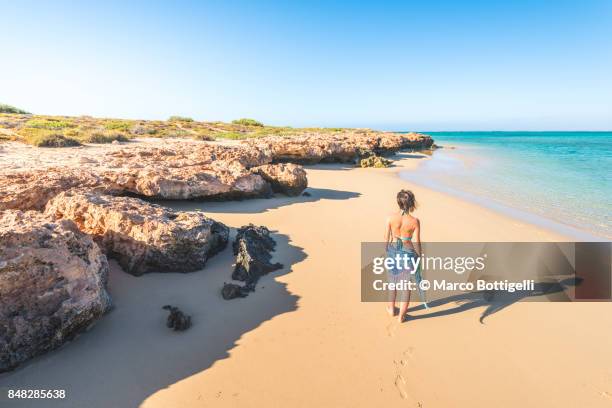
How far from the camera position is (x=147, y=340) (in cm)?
352

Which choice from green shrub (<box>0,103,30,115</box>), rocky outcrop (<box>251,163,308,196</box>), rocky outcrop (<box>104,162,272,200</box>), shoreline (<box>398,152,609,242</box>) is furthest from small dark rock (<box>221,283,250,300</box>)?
green shrub (<box>0,103,30,115</box>)

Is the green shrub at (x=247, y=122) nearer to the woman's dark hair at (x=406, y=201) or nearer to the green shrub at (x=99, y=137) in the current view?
the green shrub at (x=99, y=137)

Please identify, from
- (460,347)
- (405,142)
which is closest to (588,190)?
(460,347)

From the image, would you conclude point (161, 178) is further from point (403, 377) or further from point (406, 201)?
point (403, 377)

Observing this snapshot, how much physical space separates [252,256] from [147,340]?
6.70ft

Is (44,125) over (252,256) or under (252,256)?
over

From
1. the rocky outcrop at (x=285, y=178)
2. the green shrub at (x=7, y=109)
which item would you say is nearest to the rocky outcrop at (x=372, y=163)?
the rocky outcrop at (x=285, y=178)

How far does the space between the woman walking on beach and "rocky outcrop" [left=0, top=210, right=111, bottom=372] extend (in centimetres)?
362

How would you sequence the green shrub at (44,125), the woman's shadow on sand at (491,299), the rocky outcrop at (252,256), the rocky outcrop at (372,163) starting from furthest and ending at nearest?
the green shrub at (44,125)
the rocky outcrop at (372,163)
the rocky outcrop at (252,256)
the woman's shadow on sand at (491,299)

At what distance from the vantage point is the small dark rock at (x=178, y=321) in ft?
12.1

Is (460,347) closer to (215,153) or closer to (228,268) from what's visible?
(228,268)

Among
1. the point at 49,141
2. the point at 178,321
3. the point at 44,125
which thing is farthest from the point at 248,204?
the point at 44,125

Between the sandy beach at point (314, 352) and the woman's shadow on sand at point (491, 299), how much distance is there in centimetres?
5

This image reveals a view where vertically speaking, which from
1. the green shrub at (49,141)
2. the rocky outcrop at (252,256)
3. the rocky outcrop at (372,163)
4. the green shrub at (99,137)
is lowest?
the rocky outcrop at (252,256)
